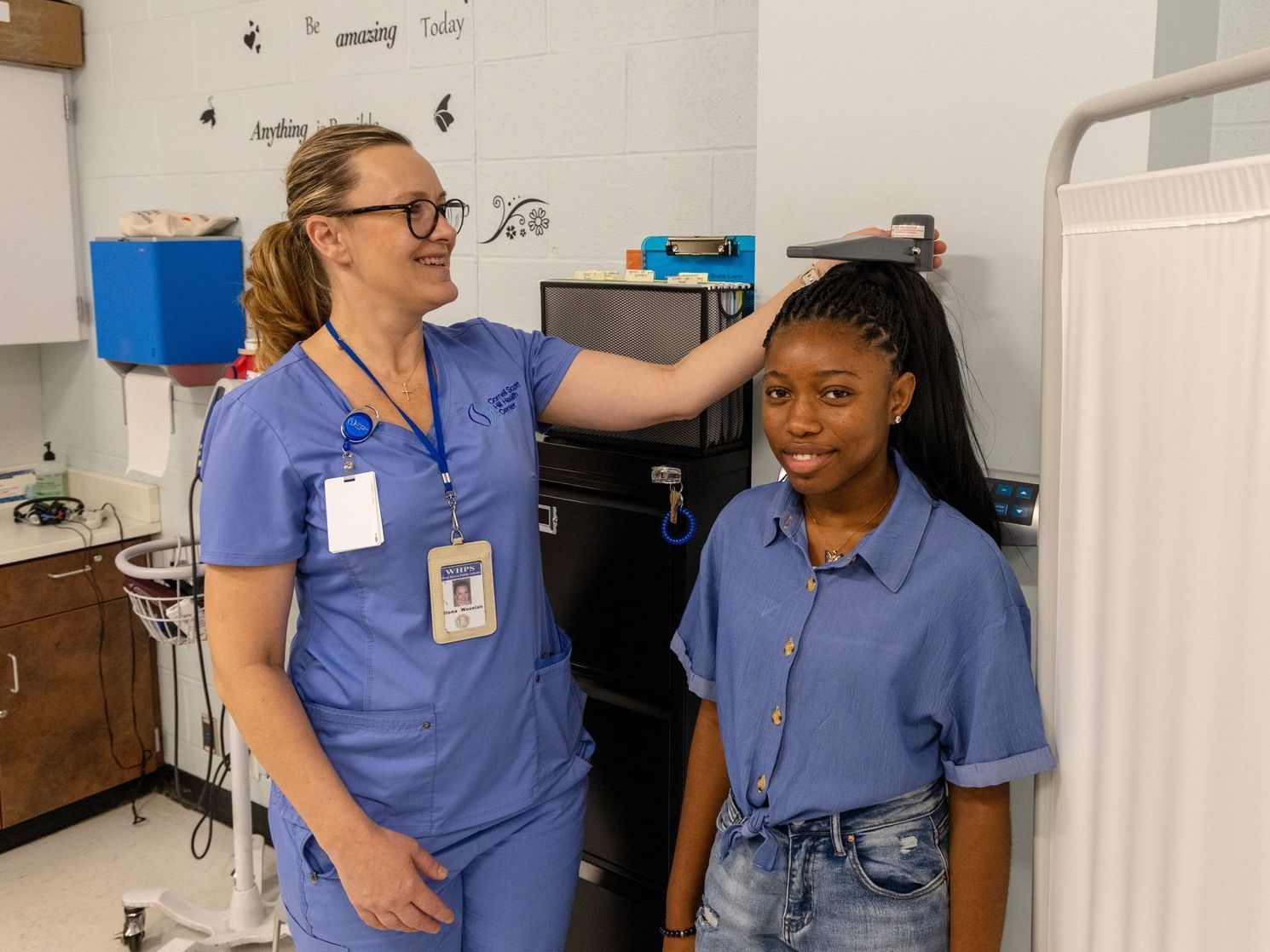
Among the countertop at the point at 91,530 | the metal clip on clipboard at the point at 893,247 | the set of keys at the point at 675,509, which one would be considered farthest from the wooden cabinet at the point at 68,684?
the metal clip on clipboard at the point at 893,247

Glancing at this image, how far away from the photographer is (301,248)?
A: 1582mm

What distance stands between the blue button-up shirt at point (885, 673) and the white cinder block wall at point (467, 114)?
91cm

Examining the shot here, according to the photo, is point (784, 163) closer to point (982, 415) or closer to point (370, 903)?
point (982, 415)

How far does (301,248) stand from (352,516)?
425 millimetres

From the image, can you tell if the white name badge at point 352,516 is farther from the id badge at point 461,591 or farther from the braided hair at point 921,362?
the braided hair at point 921,362

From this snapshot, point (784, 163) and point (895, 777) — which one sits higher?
point (784, 163)

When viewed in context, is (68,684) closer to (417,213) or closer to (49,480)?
(49,480)

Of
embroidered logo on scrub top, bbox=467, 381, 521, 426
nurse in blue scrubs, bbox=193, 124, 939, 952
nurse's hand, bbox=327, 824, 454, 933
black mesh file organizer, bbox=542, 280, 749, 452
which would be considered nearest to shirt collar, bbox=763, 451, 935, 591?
nurse in blue scrubs, bbox=193, 124, 939, 952

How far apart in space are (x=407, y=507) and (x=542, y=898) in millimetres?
582

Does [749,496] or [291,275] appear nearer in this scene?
[749,496]

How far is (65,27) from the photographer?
124 inches

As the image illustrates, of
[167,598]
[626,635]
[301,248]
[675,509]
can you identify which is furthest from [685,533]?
[167,598]

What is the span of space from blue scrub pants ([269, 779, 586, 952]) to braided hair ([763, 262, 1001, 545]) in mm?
702

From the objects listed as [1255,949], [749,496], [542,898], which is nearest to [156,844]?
[542,898]
